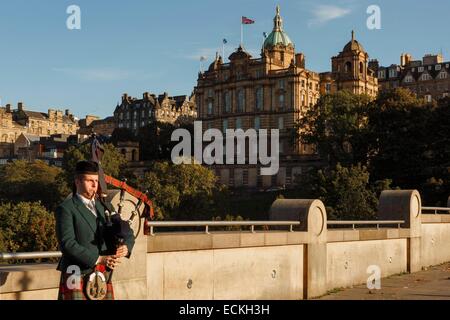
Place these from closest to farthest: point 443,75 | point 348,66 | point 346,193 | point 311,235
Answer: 1. point 311,235
2. point 346,193
3. point 348,66
4. point 443,75

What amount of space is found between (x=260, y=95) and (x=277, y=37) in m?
14.3

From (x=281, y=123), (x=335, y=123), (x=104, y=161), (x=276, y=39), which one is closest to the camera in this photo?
(x=335, y=123)

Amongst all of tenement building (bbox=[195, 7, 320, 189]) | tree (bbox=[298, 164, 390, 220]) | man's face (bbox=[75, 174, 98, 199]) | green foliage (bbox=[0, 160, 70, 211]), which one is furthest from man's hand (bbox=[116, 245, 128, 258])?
tenement building (bbox=[195, 7, 320, 189])

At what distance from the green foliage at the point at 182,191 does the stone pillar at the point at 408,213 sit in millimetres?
56644

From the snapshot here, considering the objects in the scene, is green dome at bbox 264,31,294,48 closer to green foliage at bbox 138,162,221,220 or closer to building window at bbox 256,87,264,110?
building window at bbox 256,87,264,110

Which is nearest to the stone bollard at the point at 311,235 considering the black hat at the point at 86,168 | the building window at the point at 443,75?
the black hat at the point at 86,168

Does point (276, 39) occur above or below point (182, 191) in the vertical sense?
above

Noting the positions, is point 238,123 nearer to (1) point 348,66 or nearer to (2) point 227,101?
(2) point 227,101

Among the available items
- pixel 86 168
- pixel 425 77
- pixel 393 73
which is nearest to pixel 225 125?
pixel 425 77

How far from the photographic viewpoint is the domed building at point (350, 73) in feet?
456

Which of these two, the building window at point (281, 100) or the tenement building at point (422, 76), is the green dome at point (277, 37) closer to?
the building window at point (281, 100)

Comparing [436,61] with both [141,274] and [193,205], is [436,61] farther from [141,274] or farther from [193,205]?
[141,274]

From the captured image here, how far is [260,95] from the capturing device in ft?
443
